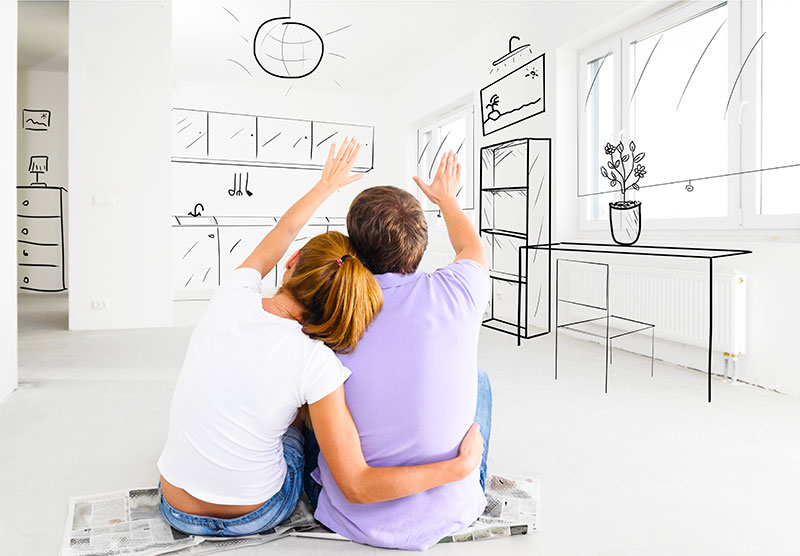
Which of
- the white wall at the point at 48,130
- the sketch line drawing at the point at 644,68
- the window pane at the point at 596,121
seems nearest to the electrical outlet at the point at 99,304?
the white wall at the point at 48,130

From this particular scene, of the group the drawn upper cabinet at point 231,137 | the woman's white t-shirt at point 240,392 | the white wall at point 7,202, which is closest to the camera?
the woman's white t-shirt at point 240,392

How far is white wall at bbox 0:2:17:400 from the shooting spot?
8.77ft

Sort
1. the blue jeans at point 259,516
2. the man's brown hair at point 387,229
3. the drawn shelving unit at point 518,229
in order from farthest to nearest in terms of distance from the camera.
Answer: the drawn shelving unit at point 518,229, the blue jeans at point 259,516, the man's brown hair at point 387,229

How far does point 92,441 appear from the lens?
2.14m

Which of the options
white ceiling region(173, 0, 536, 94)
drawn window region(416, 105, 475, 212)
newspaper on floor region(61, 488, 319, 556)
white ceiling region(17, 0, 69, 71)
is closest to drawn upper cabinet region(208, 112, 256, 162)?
white ceiling region(173, 0, 536, 94)

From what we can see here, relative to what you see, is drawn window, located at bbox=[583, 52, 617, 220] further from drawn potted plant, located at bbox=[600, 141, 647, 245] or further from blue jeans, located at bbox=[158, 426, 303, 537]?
blue jeans, located at bbox=[158, 426, 303, 537]

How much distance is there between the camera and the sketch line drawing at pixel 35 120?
22.7 ft

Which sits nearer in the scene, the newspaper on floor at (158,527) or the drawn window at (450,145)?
the newspaper on floor at (158,527)

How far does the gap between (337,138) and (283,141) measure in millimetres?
693

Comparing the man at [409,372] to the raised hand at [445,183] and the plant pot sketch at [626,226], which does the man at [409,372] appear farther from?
the plant pot sketch at [626,226]

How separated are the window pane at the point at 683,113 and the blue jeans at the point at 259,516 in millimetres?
2767

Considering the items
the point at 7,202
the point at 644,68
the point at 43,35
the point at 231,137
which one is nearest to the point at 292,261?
the point at 7,202

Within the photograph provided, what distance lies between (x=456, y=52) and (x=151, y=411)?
183 inches

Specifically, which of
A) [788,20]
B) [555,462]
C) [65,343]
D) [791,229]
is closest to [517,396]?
[555,462]
